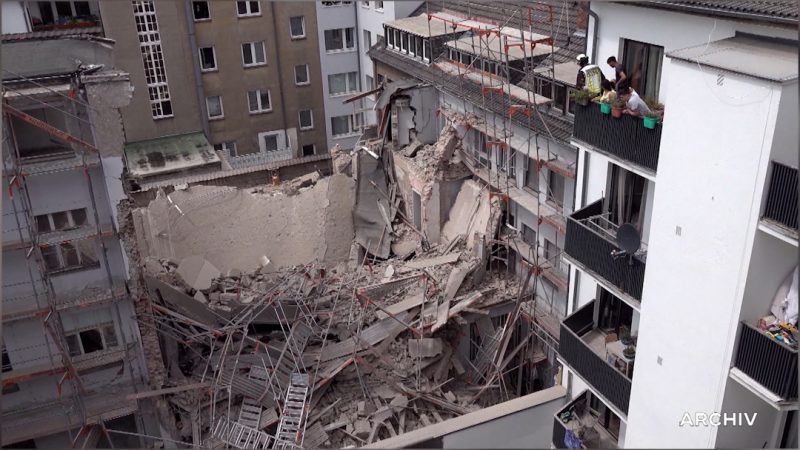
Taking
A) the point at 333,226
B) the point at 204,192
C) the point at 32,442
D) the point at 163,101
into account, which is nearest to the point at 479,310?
the point at 333,226

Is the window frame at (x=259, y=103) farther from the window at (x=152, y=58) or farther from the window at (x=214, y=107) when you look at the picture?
the window at (x=152, y=58)

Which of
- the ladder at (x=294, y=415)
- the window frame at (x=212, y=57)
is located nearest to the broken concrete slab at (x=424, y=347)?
the ladder at (x=294, y=415)

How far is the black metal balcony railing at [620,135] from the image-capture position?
40.2 feet

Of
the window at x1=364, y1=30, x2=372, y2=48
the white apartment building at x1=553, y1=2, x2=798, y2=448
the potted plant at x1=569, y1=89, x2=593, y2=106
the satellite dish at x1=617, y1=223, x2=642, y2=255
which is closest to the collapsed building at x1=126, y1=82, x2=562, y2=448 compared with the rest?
the white apartment building at x1=553, y1=2, x2=798, y2=448

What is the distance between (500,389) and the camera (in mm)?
20391

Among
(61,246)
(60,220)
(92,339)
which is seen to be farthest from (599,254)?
(92,339)

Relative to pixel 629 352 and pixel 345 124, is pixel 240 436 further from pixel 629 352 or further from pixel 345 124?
pixel 345 124

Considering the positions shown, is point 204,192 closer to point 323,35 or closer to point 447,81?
point 447,81

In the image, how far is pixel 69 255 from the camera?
17094 millimetres

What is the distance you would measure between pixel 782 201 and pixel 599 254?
4.58 meters

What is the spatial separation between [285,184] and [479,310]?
11409mm

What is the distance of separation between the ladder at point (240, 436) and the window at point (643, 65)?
13.1 meters

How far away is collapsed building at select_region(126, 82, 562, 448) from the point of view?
18875 mm

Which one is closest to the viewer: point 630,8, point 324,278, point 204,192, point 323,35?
point 630,8
